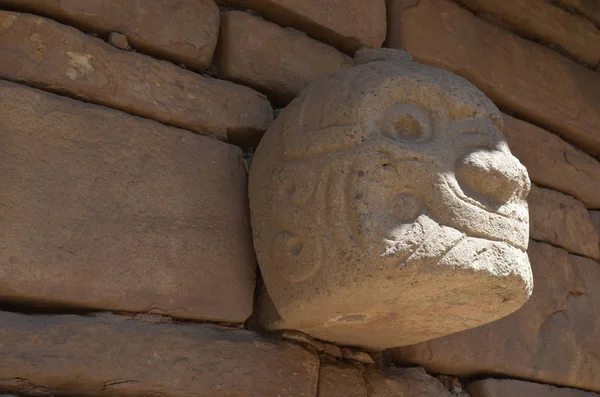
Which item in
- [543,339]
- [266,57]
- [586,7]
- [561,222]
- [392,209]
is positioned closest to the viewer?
[392,209]

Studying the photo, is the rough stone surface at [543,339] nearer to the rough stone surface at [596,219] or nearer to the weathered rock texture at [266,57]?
the rough stone surface at [596,219]

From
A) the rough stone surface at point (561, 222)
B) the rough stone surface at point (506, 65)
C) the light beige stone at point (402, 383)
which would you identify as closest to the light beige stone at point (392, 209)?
the light beige stone at point (402, 383)

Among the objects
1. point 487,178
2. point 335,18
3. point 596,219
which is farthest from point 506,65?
point 487,178

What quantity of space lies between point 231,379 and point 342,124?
0.78 meters

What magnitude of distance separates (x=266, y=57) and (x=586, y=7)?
6.41 feet

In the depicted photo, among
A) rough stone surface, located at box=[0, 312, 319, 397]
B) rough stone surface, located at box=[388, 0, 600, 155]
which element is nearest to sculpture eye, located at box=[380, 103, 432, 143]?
rough stone surface, located at box=[0, 312, 319, 397]

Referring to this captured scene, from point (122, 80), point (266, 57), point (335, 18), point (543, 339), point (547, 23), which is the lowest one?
point (543, 339)

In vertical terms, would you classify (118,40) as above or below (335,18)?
below

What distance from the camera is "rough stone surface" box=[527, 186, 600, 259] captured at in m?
3.22

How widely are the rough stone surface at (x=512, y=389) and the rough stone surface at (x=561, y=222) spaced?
2.02 ft

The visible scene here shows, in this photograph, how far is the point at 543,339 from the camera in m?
3.00

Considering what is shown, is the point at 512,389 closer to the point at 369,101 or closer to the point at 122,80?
the point at 369,101

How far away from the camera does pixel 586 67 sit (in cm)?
379

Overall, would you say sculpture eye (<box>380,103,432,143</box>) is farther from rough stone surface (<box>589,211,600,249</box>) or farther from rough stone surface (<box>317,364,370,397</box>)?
rough stone surface (<box>589,211,600,249</box>)
